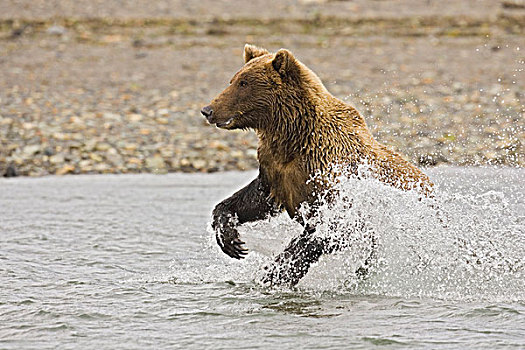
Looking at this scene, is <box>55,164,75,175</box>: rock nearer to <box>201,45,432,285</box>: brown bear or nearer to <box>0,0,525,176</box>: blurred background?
<box>0,0,525,176</box>: blurred background

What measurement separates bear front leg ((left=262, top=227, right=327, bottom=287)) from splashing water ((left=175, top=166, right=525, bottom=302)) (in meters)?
0.09

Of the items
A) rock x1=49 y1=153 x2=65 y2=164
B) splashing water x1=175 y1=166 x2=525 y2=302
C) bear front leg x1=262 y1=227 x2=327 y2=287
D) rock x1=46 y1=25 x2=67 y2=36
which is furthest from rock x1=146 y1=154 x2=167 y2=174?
rock x1=46 y1=25 x2=67 y2=36

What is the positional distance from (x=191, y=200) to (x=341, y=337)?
451cm

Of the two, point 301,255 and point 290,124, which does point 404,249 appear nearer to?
point 301,255

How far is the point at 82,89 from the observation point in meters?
14.7

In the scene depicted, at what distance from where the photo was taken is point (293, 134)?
5918mm

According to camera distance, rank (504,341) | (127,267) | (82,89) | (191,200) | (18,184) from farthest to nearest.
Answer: (82,89) < (18,184) < (191,200) < (127,267) < (504,341)

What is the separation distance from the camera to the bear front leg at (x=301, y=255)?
5891 mm

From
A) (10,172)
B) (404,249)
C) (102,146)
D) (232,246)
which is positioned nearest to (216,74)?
(102,146)

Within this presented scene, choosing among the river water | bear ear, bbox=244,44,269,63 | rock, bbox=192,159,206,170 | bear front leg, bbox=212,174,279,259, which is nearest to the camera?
the river water

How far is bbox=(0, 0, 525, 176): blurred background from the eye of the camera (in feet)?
38.0

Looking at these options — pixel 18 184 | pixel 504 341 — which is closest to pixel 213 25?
pixel 18 184

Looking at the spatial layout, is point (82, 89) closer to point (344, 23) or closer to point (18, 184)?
point (18, 184)

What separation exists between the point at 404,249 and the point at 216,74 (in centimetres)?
999
